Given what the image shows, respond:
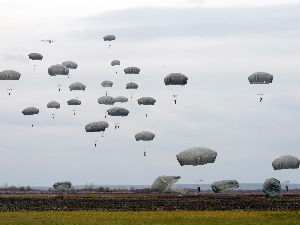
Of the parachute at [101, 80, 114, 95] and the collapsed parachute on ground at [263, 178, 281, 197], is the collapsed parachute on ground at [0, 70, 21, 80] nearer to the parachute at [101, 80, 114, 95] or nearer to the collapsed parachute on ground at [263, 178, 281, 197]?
the parachute at [101, 80, 114, 95]

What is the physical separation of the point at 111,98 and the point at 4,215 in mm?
50776

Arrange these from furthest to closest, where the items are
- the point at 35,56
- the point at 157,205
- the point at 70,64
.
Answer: the point at 70,64, the point at 35,56, the point at 157,205

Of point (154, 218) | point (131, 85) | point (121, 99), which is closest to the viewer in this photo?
point (154, 218)

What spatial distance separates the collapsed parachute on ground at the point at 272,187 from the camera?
99825 mm

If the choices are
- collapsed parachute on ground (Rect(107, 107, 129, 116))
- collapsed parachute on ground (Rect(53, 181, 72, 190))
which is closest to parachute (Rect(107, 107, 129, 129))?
collapsed parachute on ground (Rect(107, 107, 129, 116))

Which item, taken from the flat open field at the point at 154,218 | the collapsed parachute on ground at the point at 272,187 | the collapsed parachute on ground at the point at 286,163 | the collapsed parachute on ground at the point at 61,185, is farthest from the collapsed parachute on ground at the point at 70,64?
the collapsed parachute on ground at the point at 61,185

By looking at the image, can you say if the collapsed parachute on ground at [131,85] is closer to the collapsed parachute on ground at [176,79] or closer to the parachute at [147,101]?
the parachute at [147,101]

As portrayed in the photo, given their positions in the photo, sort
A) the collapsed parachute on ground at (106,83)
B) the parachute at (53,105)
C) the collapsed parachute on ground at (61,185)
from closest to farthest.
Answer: the parachute at (53,105) < the collapsed parachute on ground at (106,83) < the collapsed parachute on ground at (61,185)

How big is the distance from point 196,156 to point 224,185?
3658 cm

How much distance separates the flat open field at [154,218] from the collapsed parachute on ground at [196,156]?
21761 millimetres

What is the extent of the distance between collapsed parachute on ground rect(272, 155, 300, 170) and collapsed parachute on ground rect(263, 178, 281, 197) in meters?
6.75

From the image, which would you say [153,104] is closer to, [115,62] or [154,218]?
[115,62]

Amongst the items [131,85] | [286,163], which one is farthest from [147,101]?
[286,163]

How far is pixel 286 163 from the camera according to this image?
9262 cm
